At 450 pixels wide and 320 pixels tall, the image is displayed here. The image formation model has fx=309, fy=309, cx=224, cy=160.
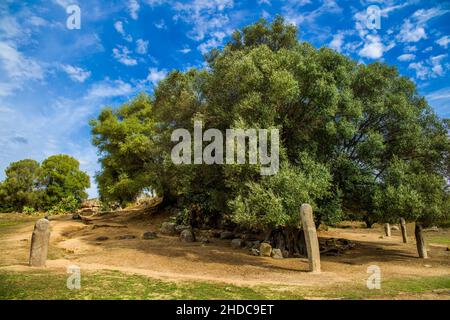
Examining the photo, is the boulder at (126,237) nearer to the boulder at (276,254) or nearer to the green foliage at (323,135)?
the green foliage at (323,135)

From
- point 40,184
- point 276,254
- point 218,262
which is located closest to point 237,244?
point 276,254

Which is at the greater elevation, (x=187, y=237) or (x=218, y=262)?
(x=187, y=237)

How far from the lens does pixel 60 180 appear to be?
209 ft

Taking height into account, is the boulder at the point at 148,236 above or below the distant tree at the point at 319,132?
below

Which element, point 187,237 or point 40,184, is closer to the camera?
point 187,237

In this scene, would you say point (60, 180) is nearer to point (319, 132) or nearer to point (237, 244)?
point (237, 244)

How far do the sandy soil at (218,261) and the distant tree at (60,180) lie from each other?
4307 cm

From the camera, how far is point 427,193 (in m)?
16.7

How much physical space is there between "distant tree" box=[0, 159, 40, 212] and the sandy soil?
44.3 m

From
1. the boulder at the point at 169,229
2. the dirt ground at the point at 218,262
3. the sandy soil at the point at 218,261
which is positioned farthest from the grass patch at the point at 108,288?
the boulder at the point at 169,229

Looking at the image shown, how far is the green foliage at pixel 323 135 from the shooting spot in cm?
1584

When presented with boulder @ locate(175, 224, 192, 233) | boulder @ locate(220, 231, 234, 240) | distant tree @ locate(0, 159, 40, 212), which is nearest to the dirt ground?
boulder @ locate(220, 231, 234, 240)

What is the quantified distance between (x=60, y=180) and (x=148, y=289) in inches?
2467

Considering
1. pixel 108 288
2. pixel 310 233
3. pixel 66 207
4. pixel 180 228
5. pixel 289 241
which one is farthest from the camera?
pixel 66 207
